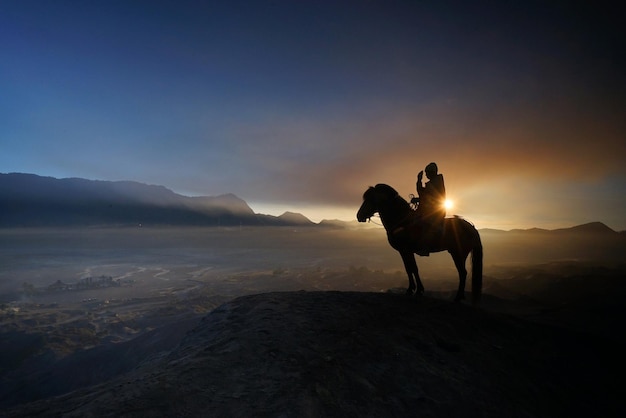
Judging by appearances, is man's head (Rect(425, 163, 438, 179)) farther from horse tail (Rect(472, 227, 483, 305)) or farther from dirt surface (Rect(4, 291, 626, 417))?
dirt surface (Rect(4, 291, 626, 417))

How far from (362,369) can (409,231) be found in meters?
5.54

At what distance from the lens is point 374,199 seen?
32.1 feet

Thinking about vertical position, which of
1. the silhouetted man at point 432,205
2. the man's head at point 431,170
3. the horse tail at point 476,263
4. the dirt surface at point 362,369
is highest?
the man's head at point 431,170

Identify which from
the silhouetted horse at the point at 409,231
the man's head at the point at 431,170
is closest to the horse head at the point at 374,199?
the silhouetted horse at the point at 409,231

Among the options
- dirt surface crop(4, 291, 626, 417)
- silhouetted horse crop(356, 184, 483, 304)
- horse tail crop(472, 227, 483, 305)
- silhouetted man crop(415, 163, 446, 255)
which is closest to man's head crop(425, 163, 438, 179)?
silhouetted man crop(415, 163, 446, 255)

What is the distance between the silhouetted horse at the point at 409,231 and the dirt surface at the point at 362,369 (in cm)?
175

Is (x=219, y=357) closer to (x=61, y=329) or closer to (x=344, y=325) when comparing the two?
(x=344, y=325)

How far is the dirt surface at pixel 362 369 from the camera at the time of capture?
350cm

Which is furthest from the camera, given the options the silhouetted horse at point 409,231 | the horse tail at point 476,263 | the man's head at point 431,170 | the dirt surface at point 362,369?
the horse tail at point 476,263

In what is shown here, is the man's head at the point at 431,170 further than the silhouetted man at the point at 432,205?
Yes

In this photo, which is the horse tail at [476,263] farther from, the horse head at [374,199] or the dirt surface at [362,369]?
the horse head at [374,199]

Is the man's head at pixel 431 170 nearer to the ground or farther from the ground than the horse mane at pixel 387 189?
farther from the ground

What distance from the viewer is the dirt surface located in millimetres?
3498

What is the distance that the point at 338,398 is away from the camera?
380cm
